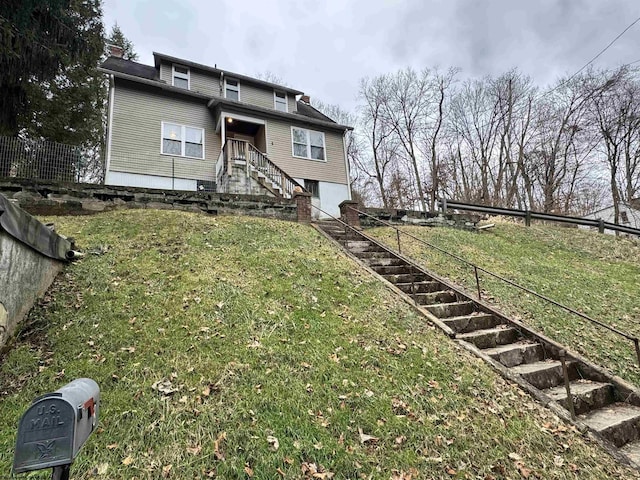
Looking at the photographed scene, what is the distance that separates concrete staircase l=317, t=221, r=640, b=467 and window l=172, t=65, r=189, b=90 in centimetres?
1353

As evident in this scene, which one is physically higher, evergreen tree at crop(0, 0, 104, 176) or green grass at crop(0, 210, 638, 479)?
evergreen tree at crop(0, 0, 104, 176)

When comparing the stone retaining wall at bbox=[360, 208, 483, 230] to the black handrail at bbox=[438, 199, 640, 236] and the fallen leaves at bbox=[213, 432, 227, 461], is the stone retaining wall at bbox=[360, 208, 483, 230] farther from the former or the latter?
the fallen leaves at bbox=[213, 432, 227, 461]

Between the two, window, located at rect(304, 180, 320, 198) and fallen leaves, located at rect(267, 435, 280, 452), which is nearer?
fallen leaves, located at rect(267, 435, 280, 452)

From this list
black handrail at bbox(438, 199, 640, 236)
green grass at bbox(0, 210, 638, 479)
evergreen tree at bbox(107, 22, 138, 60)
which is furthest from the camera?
evergreen tree at bbox(107, 22, 138, 60)

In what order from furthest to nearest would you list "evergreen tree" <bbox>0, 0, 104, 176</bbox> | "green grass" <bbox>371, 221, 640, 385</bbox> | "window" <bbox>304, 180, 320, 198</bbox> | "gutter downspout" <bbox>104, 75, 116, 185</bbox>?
"window" <bbox>304, 180, 320, 198</bbox> < "gutter downspout" <bbox>104, 75, 116, 185</bbox> < "evergreen tree" <bbox>0, 0, 104, 176</bbox> < "green grass" <bbox>371, 221, 640, 385</bbox>

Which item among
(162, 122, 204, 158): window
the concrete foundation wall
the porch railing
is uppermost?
(162, 122, 204, 158): window

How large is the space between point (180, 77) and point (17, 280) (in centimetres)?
1376

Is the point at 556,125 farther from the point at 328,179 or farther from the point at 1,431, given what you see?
the point at 1,431

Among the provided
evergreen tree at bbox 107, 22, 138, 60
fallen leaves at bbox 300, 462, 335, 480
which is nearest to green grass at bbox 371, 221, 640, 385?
fallen leaves at bbox 300, 462, 335, 480

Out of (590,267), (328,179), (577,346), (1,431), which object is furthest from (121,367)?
(328,179)

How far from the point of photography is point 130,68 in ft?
46.8

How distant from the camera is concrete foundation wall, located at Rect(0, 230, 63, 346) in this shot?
11.6ft

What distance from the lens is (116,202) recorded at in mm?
8422

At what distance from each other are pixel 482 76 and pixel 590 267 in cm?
1919
